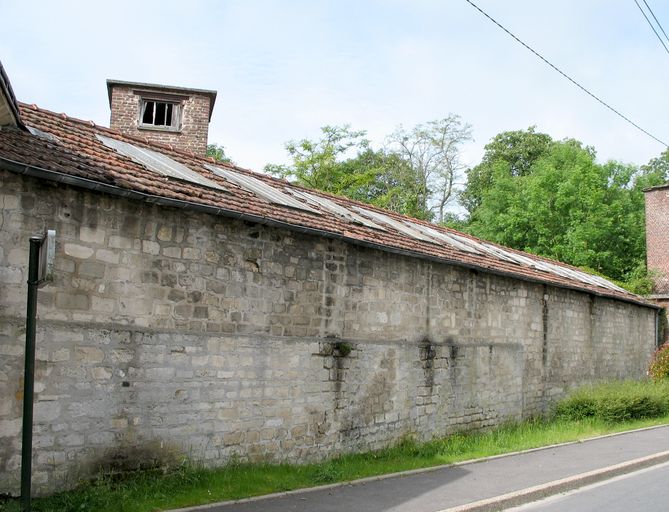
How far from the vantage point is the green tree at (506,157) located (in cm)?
4325

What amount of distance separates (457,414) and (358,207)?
4884 mm

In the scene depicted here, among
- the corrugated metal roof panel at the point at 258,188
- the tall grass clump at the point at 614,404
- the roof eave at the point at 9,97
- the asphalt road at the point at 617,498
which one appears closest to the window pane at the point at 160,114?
the corrugated metal roof panel at the point at 258,188

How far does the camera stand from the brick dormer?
20.6 m

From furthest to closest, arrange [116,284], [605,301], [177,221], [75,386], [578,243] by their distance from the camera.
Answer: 1. [578,243]
2. [605,301]
3. [177,221]
4. [116,284]
5. [75,386]

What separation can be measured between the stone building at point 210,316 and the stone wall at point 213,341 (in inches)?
0.8

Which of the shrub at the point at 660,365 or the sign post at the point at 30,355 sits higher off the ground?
the sign post at the point at 30,355

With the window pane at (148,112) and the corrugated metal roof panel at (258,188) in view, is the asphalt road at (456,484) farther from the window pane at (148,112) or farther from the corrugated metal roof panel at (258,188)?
the window pane at (148,112)

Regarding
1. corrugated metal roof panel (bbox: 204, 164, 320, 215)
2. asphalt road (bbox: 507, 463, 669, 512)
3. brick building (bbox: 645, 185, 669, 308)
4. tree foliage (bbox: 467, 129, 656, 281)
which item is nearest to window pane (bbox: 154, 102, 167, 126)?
corrugated metal roof panel (bbox: 204, 164, 320, 215)

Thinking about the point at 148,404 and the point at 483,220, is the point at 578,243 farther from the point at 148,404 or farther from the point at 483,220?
the point at 148,404

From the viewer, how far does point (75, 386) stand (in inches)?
278

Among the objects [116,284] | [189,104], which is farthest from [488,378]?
[189,104]

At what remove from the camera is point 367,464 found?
9.70 metres

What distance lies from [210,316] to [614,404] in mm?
10752

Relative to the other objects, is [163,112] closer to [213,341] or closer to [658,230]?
[213,341]
